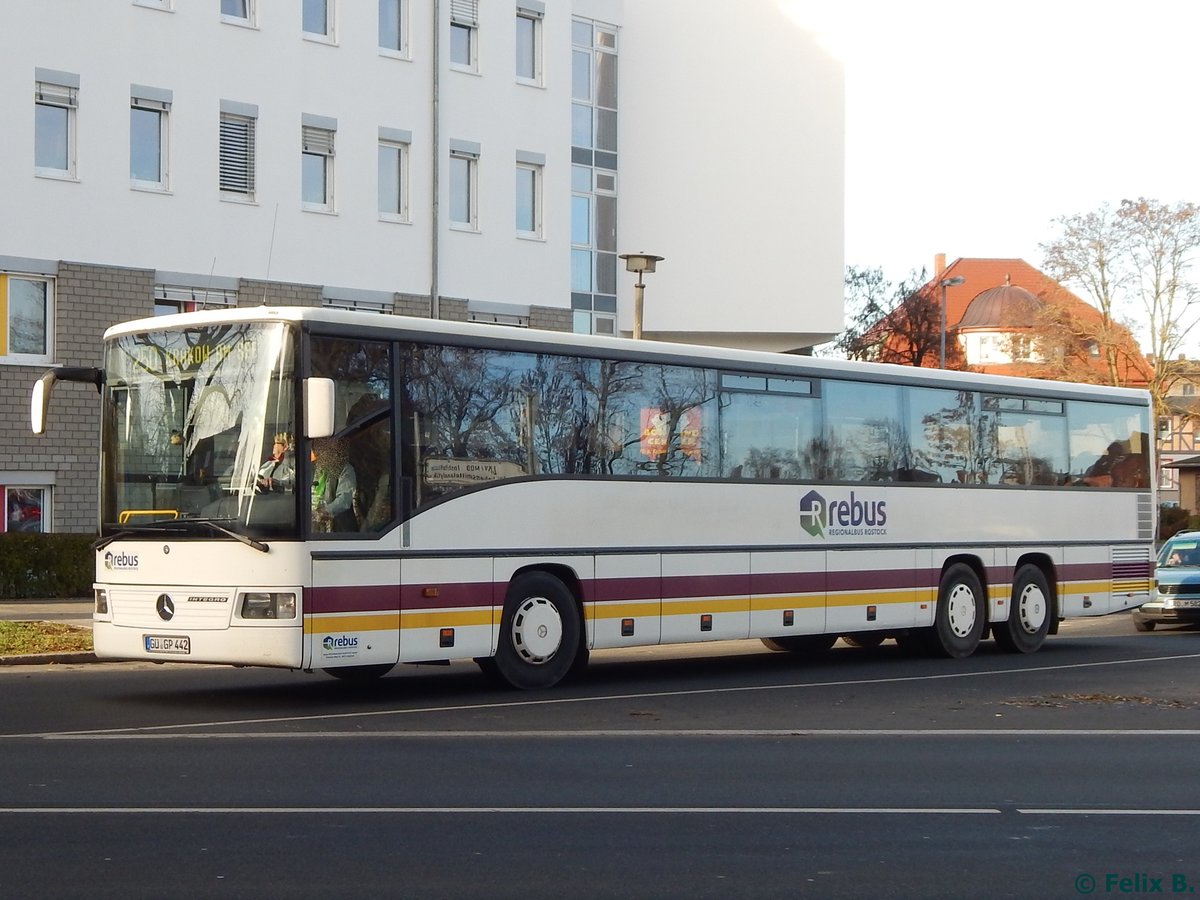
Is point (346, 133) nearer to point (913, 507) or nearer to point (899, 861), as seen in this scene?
point (913, 507)

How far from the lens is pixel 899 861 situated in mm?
7840

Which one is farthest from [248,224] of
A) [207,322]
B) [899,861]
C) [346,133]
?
[899,861]

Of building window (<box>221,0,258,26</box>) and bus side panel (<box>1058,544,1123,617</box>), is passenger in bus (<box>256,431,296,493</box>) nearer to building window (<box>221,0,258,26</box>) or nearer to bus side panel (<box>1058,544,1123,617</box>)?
bus side panel (<box>1058,544,1123,617</box>)

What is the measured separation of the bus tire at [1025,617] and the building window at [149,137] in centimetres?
1807

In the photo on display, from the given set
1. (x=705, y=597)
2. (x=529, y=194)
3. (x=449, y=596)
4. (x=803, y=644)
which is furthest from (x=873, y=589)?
(x=529, y=194)

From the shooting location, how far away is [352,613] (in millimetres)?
13945

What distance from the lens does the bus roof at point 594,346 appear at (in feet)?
46.5

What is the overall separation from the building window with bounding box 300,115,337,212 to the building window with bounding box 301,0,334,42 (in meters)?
1.66

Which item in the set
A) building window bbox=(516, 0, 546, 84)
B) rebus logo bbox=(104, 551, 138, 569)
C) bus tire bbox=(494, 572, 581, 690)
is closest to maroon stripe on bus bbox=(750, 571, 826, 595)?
bus tire bbox=(494, 572, 581, 690)

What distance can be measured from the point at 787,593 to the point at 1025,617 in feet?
15.1

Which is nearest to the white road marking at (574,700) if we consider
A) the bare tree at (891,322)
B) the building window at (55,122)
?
the building window at (55,122)

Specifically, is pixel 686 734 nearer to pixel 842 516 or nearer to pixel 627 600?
pixel 627 600

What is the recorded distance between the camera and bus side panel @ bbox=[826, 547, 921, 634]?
61.7ft

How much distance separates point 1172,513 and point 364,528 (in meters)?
59.9
